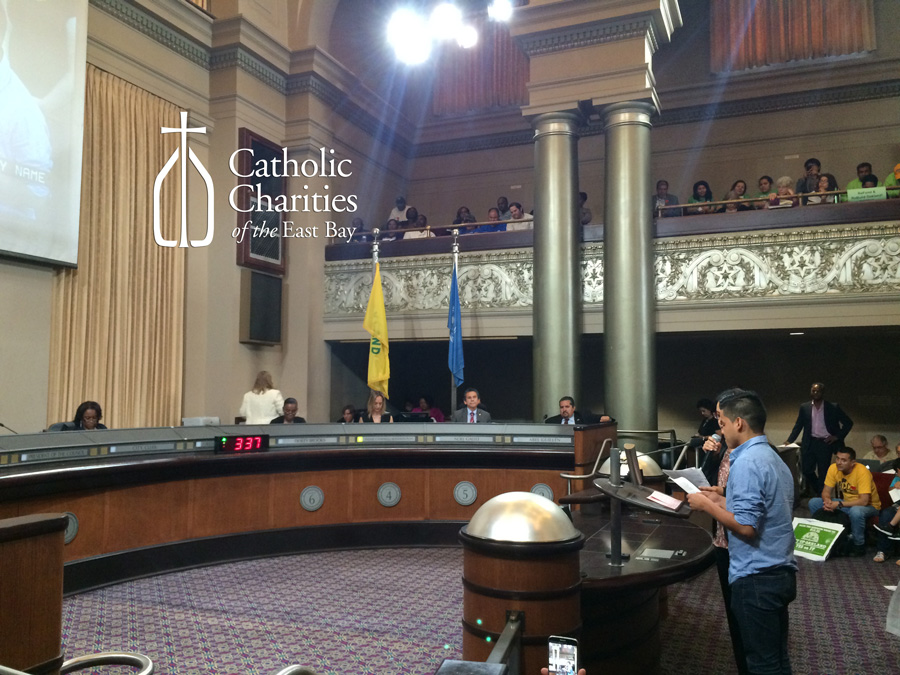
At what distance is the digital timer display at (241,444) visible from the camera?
19.9 ft

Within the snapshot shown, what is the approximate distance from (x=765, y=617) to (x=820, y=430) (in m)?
7.17

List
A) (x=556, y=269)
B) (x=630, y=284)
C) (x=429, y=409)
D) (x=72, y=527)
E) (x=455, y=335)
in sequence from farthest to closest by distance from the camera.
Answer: (x=429, y=409) < (x=455, y=335) < (x=556, y=269) < (x=630, y=284) < (x=72, y=527)

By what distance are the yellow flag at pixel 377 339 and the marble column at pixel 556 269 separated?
2.16m

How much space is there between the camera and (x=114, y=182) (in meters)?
8.88

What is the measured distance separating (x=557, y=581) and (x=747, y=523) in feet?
2.48

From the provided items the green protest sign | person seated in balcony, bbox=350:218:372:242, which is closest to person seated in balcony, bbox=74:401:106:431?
person seated in balcony, bbox=350:218:372:242

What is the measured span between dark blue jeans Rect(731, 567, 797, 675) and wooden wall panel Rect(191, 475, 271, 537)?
4397 mm

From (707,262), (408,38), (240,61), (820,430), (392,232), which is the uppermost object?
(408,38)

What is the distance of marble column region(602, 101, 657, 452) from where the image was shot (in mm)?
9430

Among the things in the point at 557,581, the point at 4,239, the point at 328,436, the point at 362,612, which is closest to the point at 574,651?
the point at 557,581

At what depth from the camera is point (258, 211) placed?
10727mm

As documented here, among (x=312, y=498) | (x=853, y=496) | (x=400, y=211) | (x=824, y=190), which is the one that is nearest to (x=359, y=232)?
(x=400, y=211)

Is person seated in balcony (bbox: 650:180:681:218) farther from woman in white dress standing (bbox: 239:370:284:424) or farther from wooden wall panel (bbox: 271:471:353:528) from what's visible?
wooden wall panel (bbox: 271:471:353:528)

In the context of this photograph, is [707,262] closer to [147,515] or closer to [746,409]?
[746,409]
